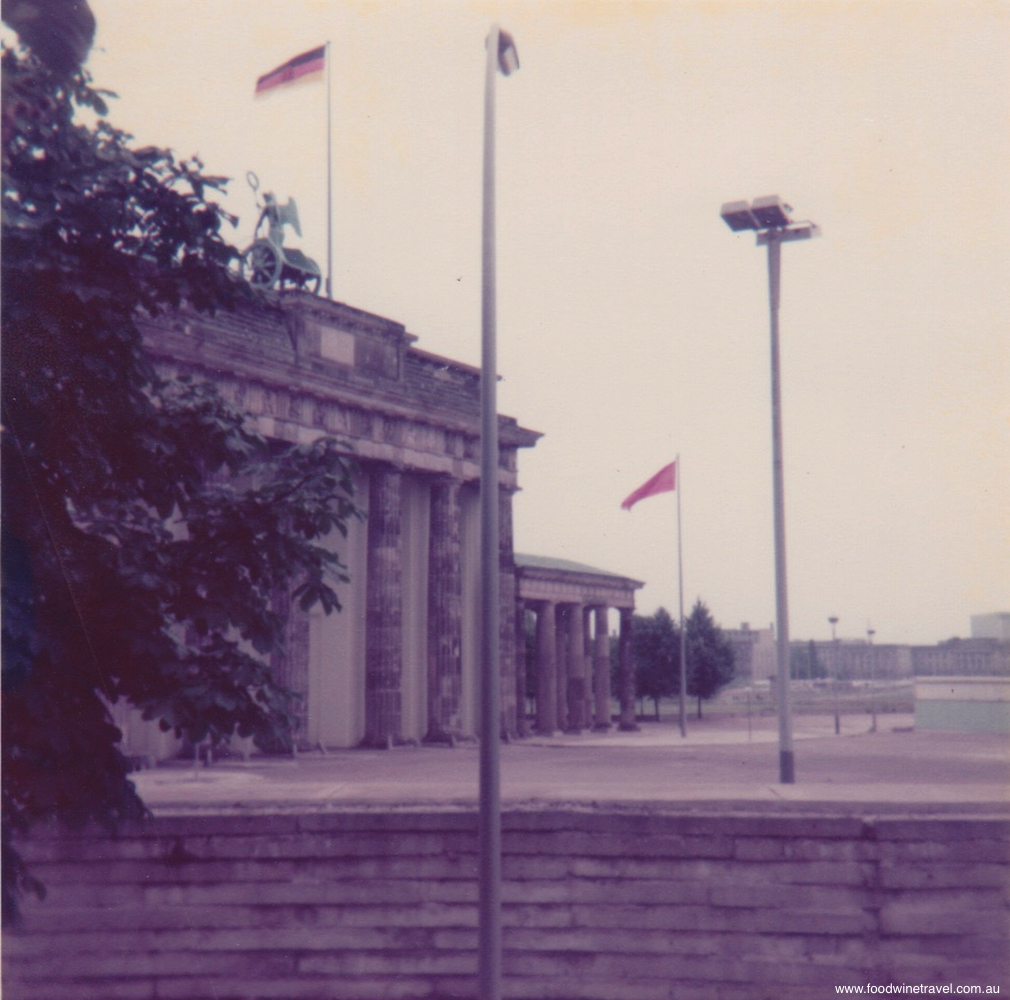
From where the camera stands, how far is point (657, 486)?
35469mm

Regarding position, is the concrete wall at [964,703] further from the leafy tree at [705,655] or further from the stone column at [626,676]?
the leafy tree at [705,655]

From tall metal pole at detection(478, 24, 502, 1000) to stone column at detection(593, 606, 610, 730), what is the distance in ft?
144

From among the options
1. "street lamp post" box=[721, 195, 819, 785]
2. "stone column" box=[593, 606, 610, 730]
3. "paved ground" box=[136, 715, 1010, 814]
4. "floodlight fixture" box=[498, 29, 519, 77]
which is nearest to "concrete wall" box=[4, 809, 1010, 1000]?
"paved ground" box=[136, 715, 1010, 814]

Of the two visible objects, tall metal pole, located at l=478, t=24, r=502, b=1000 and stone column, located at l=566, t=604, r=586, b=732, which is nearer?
tall metal pole, located at l=478, t=24, r=502, b=1000

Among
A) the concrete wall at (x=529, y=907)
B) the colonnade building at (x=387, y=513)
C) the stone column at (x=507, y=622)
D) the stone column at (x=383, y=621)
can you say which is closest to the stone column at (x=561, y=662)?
the colonnade building at (x=387, y=513)

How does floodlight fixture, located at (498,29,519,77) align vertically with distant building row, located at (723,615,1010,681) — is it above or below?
above

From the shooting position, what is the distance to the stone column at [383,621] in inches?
1444

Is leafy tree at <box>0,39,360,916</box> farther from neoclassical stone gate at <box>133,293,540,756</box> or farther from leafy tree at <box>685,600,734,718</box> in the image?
leafy tree at <box>685,600,734,718</box>

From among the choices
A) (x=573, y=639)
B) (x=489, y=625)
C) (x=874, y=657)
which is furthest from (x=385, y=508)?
(x=874, y=657)

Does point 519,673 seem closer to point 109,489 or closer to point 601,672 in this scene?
point 601,672

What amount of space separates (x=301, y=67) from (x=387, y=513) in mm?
16957

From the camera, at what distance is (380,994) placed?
389 inches

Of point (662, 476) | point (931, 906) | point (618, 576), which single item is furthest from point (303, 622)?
point (931, 906)

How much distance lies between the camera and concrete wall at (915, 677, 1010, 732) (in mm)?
38031
